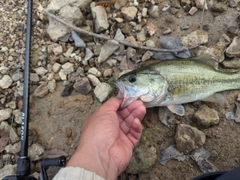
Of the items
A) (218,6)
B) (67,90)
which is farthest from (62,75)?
(218,6)

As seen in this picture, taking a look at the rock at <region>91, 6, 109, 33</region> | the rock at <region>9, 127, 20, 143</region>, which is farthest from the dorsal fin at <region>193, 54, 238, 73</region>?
the rock at <region>9, 127, 20, 143</region>

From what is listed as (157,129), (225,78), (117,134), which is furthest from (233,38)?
(117,134)

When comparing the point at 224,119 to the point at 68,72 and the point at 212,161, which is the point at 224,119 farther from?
the point at 68,72

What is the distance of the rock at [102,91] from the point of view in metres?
3.88

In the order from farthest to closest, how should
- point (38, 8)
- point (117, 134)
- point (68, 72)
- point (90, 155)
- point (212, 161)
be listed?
point (38, 8), point (68, 72), point (212, 161), point (117, 134), point (90, 155)

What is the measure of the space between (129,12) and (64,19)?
109 centimetres

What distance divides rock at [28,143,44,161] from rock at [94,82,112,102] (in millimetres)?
1138

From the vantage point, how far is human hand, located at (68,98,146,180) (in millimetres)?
2877

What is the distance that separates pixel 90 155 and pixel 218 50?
9.00 feet

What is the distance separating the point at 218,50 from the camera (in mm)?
4234

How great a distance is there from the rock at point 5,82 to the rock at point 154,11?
257 centimetres

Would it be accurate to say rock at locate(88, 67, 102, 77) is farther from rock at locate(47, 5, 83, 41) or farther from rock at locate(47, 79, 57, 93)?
rock at locate(47, 5, 83, 41)

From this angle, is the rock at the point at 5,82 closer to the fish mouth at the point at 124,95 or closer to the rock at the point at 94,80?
the rock at the point at 94,80

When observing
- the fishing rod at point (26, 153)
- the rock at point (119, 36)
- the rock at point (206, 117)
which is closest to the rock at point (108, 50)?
the rock at point (119, 36)
